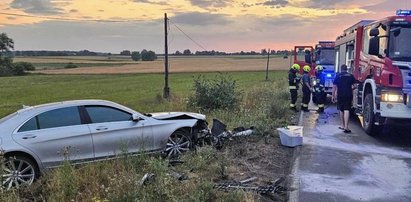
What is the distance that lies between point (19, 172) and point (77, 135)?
1.15m

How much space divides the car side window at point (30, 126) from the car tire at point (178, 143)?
8.70ft

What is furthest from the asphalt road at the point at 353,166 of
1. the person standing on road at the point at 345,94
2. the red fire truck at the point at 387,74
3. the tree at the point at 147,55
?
the tree at the point at 147,55

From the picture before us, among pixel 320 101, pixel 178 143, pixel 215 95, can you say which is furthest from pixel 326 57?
pixel 178 143

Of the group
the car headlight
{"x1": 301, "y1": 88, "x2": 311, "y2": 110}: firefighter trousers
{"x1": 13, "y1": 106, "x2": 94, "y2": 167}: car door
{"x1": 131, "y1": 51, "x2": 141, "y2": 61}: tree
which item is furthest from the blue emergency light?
{"x1": 131, "y1": 51, "x2": 141, "y2": 61}: tree

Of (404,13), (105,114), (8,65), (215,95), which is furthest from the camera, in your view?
(8,65)

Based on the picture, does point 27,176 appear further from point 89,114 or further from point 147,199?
point 147,199

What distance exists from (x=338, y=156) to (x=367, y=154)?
72cm

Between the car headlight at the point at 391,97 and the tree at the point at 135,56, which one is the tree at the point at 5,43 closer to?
the tree at the point at 135,56

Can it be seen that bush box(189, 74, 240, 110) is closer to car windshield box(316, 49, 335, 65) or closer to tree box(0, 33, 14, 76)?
car windshield box(316, 49, 335, 65)

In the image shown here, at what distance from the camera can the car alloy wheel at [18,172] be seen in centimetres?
723

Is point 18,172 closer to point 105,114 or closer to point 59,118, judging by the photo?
point 59,118

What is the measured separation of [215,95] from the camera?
1653 centimetres

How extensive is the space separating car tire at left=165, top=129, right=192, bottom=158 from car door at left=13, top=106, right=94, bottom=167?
66.1 inches

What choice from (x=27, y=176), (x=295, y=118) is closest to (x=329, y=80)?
(x=295, y=118)
